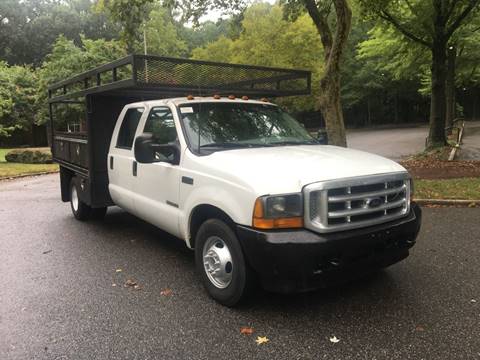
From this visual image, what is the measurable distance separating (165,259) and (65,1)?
62569 millimetres

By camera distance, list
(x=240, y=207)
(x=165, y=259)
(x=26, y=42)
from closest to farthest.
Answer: (x=240, y=207), (x=165, y=259), (x=26, y=42)

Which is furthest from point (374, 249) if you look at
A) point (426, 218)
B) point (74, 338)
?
point (426, 218)

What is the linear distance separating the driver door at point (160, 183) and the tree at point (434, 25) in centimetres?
1227

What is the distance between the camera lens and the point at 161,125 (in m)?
5.21

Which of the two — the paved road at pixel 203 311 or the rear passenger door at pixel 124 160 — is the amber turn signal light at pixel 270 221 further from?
the rear passenger door at pixel 124 160

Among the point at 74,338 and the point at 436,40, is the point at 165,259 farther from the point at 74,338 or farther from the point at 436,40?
the point at 436,40

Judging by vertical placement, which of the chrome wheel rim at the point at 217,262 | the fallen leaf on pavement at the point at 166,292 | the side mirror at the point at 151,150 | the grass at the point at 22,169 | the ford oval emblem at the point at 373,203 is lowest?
the grass at the point at 22,169

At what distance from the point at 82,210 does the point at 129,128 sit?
93.7 inches

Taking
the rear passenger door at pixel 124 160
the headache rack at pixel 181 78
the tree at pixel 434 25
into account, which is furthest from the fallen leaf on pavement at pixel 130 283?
the tree at pixel 434 25

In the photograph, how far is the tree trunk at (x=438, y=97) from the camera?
53.3 ft

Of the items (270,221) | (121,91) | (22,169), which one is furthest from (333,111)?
(22,169)

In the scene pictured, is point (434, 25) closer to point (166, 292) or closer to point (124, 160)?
point (124, 160)

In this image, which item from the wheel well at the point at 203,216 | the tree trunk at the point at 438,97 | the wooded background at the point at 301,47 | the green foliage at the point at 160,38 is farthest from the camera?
the green foliage at the point at 160,38

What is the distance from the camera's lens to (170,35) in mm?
41688
